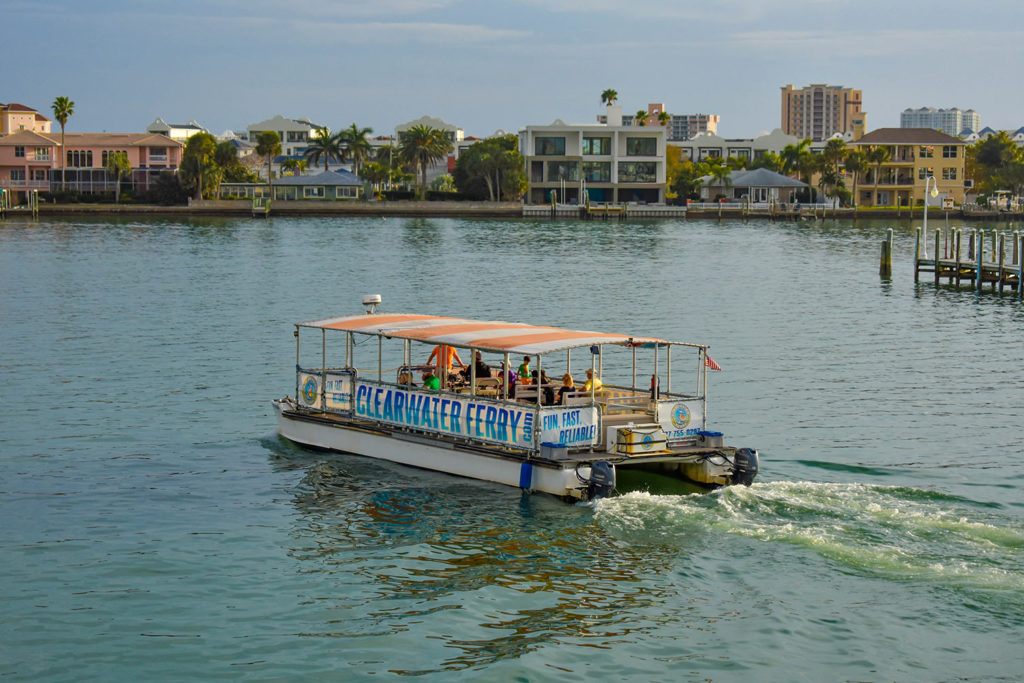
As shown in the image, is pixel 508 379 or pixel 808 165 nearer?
pixel 508 379

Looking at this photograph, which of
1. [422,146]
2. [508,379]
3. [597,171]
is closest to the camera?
[508,379]

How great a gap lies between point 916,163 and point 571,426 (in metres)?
154

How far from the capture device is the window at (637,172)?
160 metres

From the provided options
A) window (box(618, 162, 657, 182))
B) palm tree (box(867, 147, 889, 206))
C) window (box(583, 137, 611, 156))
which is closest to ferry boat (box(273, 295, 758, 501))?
window (box(583, 137, 611, 156))

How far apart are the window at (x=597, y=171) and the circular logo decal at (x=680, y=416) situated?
454ft

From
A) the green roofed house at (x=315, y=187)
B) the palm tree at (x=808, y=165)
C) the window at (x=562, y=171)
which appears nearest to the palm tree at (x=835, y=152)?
the palm tree at (x=808, y=165)

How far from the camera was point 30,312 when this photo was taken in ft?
176

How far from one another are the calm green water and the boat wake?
2.6 inches

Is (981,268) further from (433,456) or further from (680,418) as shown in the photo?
(433,456)

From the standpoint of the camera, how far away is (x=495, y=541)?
1989 centimetres

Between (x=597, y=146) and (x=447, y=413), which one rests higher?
(x=597, y=146)

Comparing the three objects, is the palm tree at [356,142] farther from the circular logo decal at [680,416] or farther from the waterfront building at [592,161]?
the circular logo decal at [680,416]

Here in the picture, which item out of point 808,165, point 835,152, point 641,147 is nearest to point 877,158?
point 835,152

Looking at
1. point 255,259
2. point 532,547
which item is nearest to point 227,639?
point 532,547
